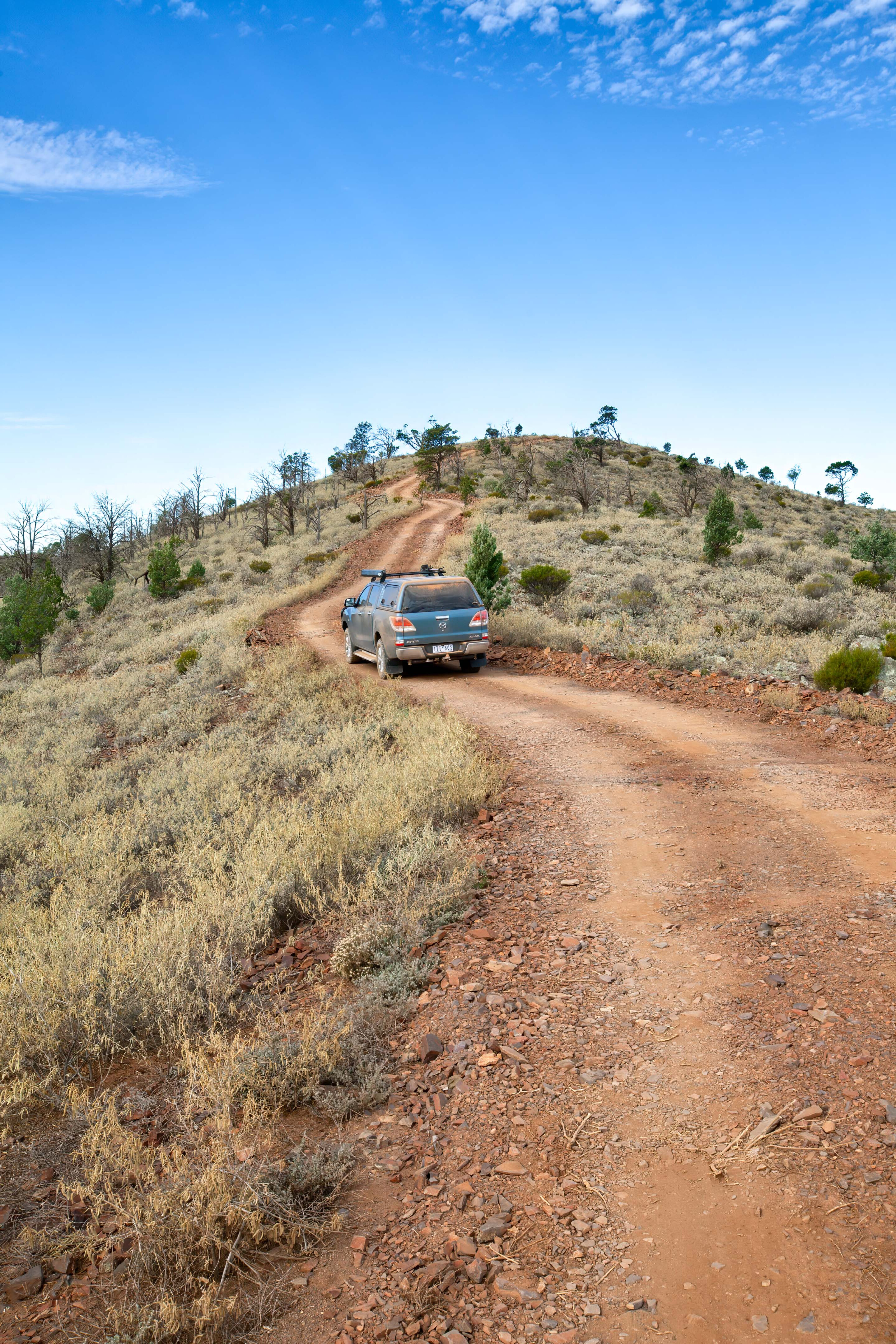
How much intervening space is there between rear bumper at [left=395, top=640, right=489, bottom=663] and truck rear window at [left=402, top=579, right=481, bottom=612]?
2.22 feet

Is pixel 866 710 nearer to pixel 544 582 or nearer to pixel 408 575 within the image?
pixel 408 575

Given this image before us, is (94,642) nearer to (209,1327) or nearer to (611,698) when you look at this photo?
(611,698)

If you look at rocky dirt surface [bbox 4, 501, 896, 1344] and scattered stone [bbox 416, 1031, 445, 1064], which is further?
scattered stone [bbox 416, 1031, 445, 1064]

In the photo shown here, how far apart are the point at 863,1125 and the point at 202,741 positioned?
11.2 metres

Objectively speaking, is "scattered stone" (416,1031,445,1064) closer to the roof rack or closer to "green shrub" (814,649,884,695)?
"green shrub" (814,649,884,695)

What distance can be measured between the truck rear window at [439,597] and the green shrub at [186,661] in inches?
286

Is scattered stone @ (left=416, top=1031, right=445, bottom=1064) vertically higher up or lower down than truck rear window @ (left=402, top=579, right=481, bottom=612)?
lower down

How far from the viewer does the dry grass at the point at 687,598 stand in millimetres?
13977

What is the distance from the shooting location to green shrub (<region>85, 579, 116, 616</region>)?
36.3 metres

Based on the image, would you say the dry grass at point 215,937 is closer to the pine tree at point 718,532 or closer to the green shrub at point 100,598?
the pine tree at point 718,532

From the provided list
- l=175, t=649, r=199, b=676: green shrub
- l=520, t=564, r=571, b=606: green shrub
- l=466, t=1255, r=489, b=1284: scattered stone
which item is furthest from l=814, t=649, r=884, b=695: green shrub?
l=175, t=649, r=199, b=676: green shrub

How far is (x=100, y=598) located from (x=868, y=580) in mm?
33231

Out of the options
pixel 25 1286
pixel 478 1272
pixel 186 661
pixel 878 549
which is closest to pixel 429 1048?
pixel 478 1272

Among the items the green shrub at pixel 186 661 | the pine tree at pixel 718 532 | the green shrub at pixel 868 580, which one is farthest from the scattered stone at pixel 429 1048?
the pine tree at pixel 718 532
